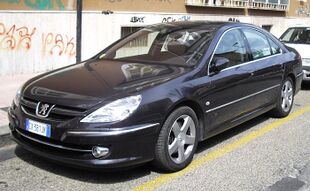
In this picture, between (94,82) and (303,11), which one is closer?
(94,82)

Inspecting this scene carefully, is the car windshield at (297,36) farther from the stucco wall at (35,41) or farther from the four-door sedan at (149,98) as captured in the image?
the stucco wall at (35,41)

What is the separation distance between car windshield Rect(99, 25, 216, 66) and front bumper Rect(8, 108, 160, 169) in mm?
1215

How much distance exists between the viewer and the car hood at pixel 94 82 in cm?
423

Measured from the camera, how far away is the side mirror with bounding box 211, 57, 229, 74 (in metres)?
5.15

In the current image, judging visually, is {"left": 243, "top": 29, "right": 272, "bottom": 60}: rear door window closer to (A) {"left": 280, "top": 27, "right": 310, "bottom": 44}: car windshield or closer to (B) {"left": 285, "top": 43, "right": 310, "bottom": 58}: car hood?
(B) {"left": 285, "top": 43, "right": 310, "bottom": 58}: car hood

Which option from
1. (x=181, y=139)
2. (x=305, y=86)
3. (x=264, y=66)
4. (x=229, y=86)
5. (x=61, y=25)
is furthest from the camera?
(x=305, y=86)

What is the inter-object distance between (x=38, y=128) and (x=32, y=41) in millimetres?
5826

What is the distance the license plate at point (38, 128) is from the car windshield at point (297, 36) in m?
7.92

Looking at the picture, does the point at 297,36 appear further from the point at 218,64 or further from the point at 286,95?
the point at 218,64

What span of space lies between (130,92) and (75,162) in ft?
2.63

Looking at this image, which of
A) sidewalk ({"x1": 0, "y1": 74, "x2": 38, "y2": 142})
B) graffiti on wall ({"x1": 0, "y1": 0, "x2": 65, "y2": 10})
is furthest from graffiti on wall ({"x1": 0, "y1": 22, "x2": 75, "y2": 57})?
sidewalk ({"x1": 0, "y1": 74, "x2": 38, "y2": 142})

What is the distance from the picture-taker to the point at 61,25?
10.3 meters

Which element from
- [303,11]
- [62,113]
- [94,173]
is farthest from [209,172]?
[303,11]

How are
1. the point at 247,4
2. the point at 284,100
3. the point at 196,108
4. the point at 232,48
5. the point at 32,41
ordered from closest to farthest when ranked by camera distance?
the point at 196,108
the point at 232,48
the point at 284,100
the point at 32,41
the point at 247,4
